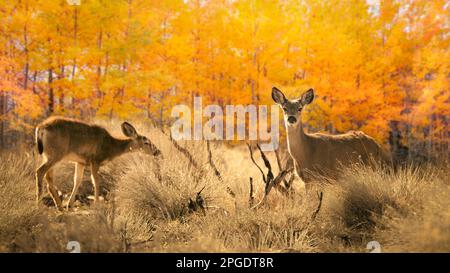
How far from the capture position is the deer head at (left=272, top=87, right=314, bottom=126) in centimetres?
651

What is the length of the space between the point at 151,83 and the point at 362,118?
30.3 feet

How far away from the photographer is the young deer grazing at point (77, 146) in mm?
6902

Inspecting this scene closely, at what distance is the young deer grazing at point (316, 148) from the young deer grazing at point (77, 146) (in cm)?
313

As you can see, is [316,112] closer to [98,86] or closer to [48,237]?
[98,86]

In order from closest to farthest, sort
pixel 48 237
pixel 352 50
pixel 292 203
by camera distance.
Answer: pixel 48 237, pixel 292 203, pixel 352 50

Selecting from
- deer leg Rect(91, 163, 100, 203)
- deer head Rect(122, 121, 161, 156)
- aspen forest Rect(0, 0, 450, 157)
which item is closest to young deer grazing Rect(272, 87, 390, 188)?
deer head Rect(122, 121, 161, 156)

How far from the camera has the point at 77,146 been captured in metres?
7.39

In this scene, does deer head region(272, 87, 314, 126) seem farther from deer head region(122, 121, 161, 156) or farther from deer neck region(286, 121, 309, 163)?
deer head region(122, 121, 161, 156)

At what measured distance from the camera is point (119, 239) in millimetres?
4578

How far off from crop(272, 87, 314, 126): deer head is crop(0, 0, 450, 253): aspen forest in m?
0.72

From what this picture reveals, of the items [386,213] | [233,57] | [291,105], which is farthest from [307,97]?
[233,57]

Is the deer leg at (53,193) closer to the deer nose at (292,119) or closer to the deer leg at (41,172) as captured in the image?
the deer leg at (41,172)

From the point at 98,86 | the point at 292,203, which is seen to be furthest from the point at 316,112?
the point at 292,203

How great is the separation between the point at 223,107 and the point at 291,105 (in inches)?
611
